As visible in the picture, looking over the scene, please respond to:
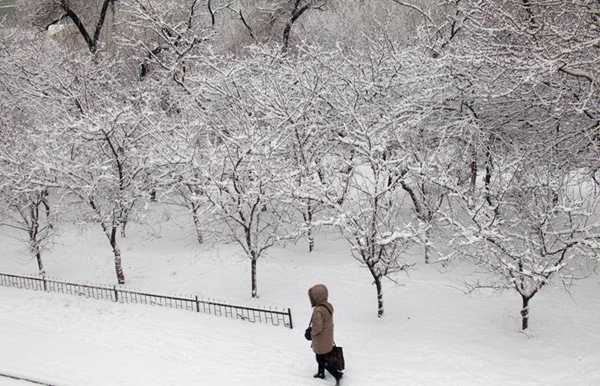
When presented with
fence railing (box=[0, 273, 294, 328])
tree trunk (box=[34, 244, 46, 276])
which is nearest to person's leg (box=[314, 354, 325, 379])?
fence railing (box=[0, 273, 294, 328])

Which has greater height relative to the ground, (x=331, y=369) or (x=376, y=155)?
(x=376, y=155)

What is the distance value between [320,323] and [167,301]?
7506 mm

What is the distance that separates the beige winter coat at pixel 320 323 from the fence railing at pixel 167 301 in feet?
9.10

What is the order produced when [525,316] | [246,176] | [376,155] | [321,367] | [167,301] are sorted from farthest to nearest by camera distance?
[167,301] → [246,176] → [376,155] → [525,316] → [321,367]

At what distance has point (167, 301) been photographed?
13.8m

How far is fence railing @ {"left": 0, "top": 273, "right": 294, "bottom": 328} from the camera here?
1148 cm

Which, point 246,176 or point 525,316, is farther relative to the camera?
point 246,176

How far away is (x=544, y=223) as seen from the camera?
32.1 ft

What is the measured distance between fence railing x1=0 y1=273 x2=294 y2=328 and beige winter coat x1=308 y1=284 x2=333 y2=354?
2.78 meters

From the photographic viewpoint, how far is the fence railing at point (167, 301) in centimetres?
1148

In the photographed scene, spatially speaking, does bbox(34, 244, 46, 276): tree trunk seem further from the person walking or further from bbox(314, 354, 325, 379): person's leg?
the person walking

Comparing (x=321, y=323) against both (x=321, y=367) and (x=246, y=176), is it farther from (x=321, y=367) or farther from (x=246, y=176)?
(x=246, y=176)

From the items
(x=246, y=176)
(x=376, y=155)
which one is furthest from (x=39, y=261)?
(x=376, y=155)

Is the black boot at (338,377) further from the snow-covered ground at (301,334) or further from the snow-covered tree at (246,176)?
the snow-covered tree at (246,176)
